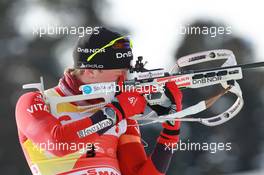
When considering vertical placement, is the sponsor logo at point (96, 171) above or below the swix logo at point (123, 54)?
below

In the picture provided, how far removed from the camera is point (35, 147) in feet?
8.01

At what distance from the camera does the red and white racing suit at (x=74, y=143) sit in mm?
2320

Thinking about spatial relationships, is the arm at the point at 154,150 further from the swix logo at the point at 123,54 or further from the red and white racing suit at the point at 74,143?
the swix logo at the point at 123,54

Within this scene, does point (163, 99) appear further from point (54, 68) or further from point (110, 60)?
point (54, 68)

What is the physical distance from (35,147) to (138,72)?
41 centimetres

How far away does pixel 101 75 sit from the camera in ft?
8.09

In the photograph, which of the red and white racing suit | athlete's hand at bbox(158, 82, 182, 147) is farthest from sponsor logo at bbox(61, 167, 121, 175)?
athlete's hand at bbox(158, 82, 182, 147)

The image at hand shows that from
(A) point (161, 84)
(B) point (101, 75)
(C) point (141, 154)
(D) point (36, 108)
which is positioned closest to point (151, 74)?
(A) point (161, 84)

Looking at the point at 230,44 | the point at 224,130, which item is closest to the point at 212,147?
the point at 224,130

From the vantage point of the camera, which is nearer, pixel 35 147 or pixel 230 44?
pixel 35 147

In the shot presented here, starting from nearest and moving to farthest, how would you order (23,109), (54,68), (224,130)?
1. (23,109)
2. (54,68)
3. (224,130)

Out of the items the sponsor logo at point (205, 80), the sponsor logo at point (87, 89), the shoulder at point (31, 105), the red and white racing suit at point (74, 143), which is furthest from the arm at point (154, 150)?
the shoulder at point (31, 105)

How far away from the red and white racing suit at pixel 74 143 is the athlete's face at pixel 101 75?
0.15 ft

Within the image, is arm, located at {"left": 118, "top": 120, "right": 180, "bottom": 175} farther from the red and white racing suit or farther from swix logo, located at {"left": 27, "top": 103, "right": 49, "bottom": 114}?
swix logo, located at {"left": 27, "top": 103, "right": 49, "bottom": 114}
